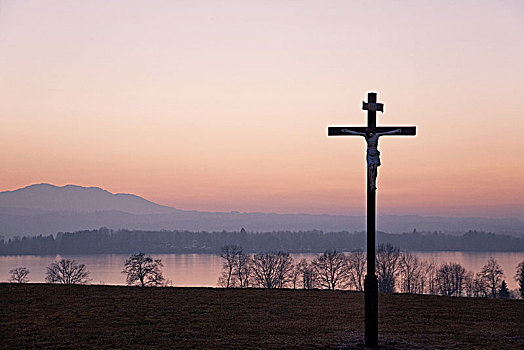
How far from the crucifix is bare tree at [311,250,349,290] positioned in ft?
126

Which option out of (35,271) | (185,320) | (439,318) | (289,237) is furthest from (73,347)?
(289,237)

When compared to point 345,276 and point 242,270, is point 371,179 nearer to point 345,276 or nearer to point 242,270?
point 345,276

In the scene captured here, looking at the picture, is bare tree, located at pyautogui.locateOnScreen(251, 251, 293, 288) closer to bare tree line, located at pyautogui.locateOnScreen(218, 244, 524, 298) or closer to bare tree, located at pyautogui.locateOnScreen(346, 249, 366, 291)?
bare tree line, located at pyautogui.locateOnScreen(218, 244, 524, 298)

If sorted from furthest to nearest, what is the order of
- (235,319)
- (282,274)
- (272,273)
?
(272,273)
(282,274)
(235,319)

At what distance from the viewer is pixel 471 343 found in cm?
938

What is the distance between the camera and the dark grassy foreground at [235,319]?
373 inches

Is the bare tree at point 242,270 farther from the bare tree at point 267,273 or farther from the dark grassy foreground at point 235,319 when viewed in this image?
the dark grassy foreground at point 235,319

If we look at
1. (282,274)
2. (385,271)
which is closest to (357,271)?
(385,271)

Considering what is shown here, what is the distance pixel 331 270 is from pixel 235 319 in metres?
36.8

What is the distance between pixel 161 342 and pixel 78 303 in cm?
498

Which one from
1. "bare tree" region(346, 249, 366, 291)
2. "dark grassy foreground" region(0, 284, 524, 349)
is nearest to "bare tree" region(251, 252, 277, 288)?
"bare tree" region(346, 249, 366, 291)

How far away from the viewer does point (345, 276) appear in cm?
4959

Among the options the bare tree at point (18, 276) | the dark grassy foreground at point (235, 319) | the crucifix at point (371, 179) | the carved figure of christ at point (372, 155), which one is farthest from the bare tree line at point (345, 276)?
the carved figure of christ at point (372, 155)

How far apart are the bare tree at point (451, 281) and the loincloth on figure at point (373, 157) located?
5266cm
